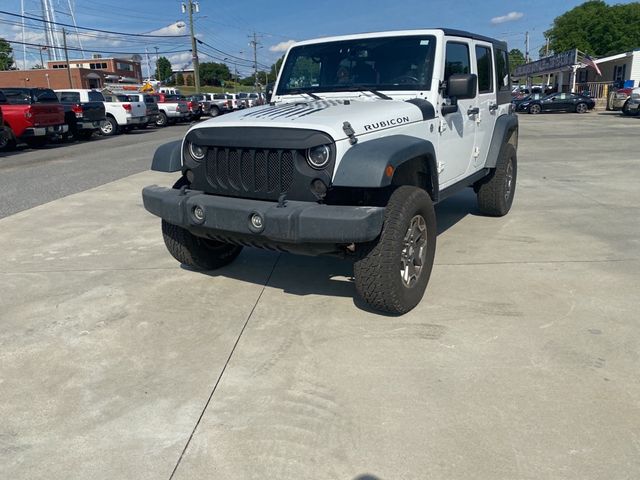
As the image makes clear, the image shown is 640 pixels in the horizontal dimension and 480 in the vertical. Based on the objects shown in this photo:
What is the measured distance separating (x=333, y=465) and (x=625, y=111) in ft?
98.9

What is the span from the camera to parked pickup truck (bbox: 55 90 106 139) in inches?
753

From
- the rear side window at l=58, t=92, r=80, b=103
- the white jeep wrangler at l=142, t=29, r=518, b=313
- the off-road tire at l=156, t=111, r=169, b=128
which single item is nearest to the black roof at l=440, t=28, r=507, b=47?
the white jeep wrangler at l=142, t=29, r=518, b=313

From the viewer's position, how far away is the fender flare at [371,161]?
3.36 metres

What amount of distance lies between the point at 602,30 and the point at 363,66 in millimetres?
68009

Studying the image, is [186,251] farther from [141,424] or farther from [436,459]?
[436,459]

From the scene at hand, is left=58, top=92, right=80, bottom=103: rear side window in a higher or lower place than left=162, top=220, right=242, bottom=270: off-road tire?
higher

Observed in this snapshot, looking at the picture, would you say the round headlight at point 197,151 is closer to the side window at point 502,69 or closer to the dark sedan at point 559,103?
the side window at point 502,69

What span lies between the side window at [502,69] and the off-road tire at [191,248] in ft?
12.5

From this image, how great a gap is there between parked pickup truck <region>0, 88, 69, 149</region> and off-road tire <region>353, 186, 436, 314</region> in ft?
50.6

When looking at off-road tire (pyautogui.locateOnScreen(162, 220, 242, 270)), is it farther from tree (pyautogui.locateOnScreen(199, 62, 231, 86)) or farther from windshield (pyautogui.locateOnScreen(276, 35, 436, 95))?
tree (pyautogui.locateOnScreen(199, 62, 231, 86))

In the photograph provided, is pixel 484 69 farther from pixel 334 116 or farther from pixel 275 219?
pixel 275 219

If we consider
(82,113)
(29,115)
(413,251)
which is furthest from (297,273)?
(82,113)

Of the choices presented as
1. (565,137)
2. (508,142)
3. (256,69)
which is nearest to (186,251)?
(508,142)

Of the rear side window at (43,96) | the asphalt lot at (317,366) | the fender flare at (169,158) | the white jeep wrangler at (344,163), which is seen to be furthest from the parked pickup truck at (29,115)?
the fender flare at (169,158)
